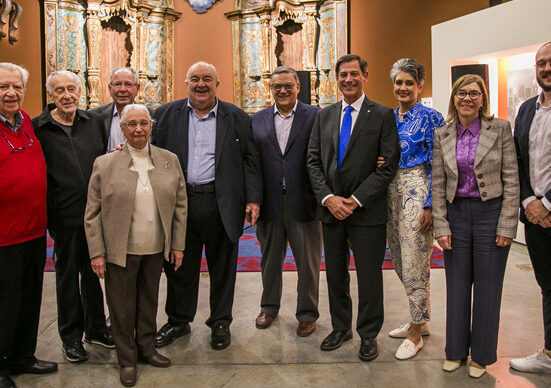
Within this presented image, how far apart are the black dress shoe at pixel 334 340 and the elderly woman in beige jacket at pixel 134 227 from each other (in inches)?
36.8

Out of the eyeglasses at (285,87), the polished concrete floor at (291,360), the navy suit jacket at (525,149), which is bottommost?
the polished concrete floor at (291,360)

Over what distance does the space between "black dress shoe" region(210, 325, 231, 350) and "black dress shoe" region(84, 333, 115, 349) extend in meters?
0.61

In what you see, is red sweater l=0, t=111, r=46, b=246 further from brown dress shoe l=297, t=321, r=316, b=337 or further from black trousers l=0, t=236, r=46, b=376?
brown dress shoe l=297, t=321, r=316, b=337

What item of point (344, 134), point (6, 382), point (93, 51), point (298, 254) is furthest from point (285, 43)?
point (6, 382)

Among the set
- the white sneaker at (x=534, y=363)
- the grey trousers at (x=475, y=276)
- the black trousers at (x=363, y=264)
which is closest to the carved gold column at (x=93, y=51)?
the black trousers at (x=363, y=264)

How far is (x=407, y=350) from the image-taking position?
2.80m

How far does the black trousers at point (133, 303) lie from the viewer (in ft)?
8.32

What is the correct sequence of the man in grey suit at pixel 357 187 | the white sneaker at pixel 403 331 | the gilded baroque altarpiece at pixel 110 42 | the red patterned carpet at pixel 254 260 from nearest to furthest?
the man in grey suit at pixel 357 187 < the white sneaker at pixel 403 331 < the red patterned carpet at pixel 254 260 < the gilded baroque altarpiece at pixel 110 42

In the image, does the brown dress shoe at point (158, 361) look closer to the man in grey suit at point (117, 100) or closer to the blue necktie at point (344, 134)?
the man in grey suit at point (117, 100)

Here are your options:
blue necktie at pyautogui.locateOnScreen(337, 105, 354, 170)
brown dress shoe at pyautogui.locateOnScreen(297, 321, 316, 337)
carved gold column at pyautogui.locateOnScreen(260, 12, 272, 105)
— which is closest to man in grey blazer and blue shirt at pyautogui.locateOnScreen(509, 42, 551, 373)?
blue necktie at pyautogui.locateOnScreen(337, 105, 354, 170)

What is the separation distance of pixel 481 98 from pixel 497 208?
1.85 feet

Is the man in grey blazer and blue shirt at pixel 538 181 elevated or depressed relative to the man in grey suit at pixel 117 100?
depressed

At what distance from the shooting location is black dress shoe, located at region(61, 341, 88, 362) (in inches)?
109

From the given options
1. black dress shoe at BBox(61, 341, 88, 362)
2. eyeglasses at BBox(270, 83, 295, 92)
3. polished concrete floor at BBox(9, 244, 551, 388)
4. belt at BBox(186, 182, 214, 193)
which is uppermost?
eyeglasses at BBox(270, 83, 295, 92)
